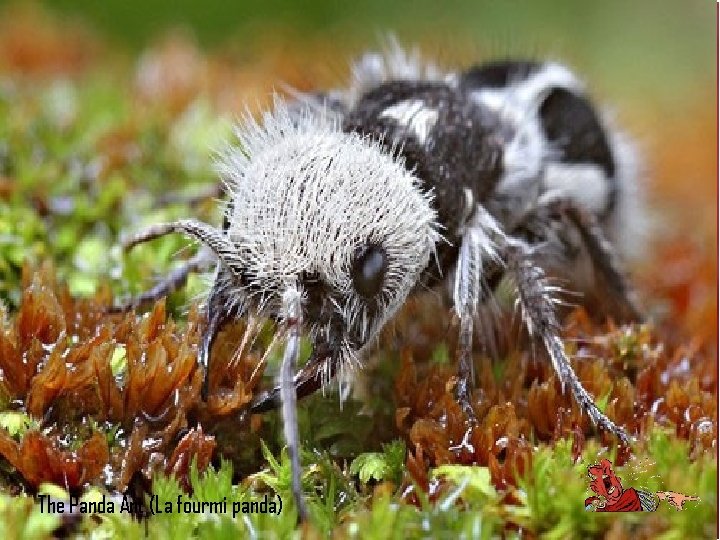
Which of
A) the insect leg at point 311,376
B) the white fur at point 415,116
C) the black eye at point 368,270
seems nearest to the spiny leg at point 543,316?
the white fur at point 415,116

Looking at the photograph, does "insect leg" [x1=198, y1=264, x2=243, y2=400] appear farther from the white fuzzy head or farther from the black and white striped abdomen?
the black and white striped abdomen

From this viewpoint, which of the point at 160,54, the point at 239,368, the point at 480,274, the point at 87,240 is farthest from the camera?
the point at 160,54

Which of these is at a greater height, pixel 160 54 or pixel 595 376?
pixel 160 54

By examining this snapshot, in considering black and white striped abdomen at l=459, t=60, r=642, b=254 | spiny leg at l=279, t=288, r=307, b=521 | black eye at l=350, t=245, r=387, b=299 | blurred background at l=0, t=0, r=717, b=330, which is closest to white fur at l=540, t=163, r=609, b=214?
black and white striped abdomen at l=459, t=60, r=642, b=254

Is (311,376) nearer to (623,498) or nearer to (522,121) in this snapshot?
(623,498)

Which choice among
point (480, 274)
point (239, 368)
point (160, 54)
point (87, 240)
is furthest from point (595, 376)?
point (160, 54)

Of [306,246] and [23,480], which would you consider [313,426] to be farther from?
[23,480]

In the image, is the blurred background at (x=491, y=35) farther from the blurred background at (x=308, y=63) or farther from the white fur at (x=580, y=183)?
the white fur at (x=580, y=183)
